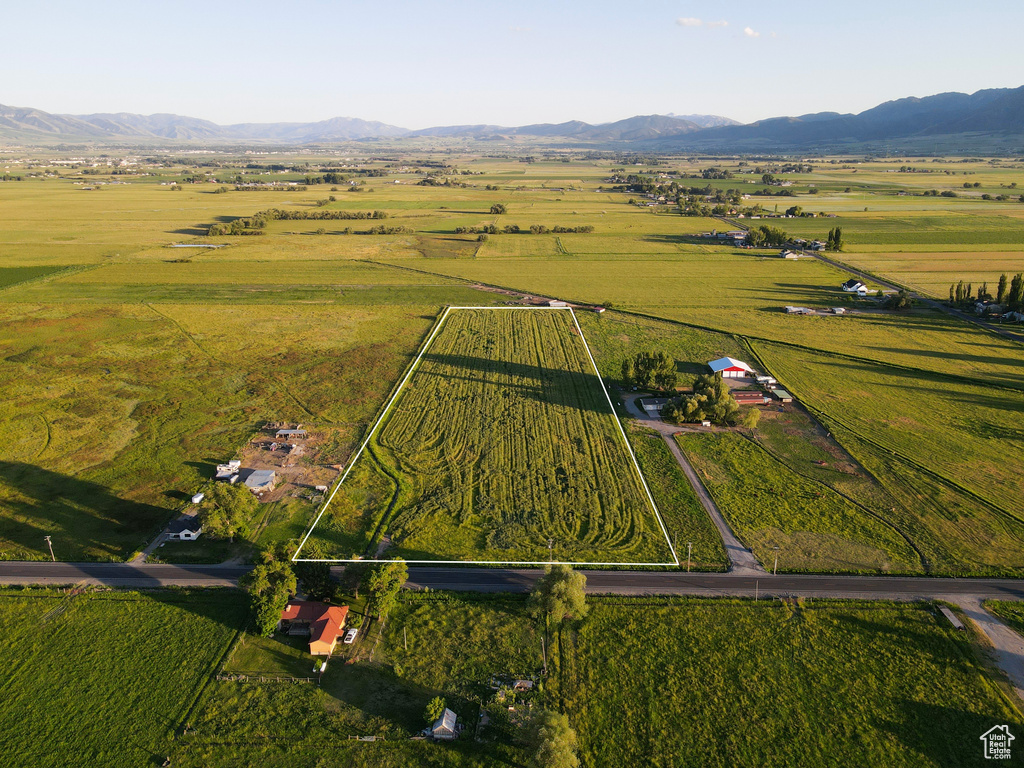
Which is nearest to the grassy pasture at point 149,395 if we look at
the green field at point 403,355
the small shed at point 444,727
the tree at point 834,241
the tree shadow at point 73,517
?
the tree shadow at point 73,517

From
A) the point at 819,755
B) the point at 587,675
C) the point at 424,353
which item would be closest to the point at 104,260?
the point at 424,353

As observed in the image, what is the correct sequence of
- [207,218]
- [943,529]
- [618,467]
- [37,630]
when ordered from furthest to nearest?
[207,218], [618,467], [943,529], [37,630]

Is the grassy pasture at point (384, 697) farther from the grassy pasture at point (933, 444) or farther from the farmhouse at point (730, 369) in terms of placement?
the farmhouse at point (730, 369)

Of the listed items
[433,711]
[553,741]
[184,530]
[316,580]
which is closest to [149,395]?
[184,530]

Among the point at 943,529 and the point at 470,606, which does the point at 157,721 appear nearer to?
the point at 470,606

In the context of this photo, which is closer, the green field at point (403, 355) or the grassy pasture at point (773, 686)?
the grassy pasture at point (773, 686)

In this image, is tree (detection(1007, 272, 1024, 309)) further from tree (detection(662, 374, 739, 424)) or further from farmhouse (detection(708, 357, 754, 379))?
tree (detection(662, 374, 739, 424))
